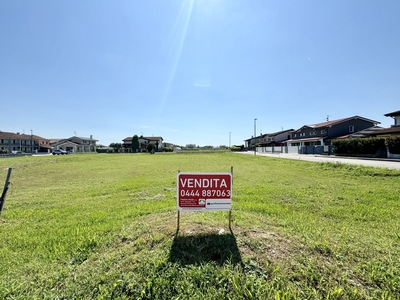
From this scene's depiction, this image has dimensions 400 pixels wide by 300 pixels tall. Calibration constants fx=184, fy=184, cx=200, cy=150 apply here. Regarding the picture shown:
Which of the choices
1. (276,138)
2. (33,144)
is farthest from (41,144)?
(276,138)

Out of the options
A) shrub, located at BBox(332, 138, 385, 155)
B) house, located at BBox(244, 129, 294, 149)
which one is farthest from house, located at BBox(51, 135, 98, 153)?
shrub, located at BBox(332, 138, 385, 155)

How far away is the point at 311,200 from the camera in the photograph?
6.23 m

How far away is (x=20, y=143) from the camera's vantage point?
220 ft

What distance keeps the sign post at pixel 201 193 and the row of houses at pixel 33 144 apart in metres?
76.0

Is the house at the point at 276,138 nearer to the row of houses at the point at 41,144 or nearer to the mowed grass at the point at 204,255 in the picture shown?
the row of houses at the point at 41,144

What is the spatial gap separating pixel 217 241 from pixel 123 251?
61.0 inches

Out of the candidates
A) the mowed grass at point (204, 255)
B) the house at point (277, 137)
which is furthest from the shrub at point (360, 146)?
the house at point (277, 137)

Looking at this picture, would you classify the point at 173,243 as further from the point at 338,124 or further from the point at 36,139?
the point at 36,139

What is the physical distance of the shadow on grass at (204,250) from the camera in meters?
2.70

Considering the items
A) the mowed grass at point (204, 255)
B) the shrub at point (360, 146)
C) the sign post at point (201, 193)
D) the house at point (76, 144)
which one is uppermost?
the house at point (76, 144)

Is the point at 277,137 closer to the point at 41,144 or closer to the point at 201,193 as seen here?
the point at 201,193

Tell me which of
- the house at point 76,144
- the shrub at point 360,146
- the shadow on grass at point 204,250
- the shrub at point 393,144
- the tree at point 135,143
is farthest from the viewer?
the house at point 76,144

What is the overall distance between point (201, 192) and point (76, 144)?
270ft

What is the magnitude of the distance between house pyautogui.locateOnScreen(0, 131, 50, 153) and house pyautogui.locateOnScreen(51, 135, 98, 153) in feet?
14.4
